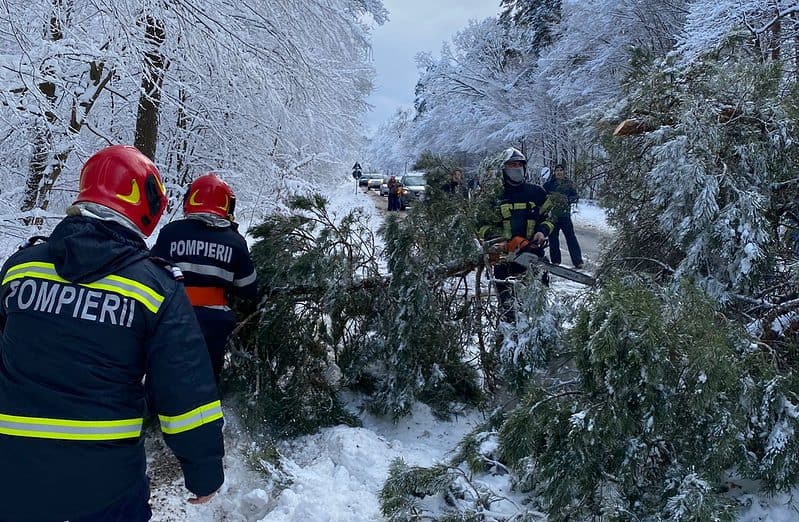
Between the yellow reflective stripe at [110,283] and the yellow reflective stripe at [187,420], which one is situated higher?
the yellow reflective stripe at [110,283]

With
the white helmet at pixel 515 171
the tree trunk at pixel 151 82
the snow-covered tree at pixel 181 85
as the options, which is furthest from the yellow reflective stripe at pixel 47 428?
the white helmet at pixel 515 171

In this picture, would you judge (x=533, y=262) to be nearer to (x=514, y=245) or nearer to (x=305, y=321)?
(x=514, y=245)

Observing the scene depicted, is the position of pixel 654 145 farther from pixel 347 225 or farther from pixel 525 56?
pixel 525 56

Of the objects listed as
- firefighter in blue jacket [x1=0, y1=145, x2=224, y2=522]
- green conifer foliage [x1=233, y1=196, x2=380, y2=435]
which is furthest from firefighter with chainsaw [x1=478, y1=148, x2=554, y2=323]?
firefighter in blue jacket [x1=0, y1=145, x2=224, y2=522]

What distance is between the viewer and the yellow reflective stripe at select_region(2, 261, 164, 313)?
1.60 metres

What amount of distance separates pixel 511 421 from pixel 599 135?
2255mm

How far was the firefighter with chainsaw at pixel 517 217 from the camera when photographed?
4.16m

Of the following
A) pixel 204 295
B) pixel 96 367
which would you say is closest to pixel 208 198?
pixel 204 295

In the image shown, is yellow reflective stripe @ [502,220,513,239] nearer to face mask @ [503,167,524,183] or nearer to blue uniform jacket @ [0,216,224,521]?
face mask @ [503,167,524,183]

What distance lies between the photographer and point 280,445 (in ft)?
11.4

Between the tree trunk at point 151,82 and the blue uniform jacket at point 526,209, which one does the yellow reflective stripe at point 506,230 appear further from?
the tree trunk at point 151,82

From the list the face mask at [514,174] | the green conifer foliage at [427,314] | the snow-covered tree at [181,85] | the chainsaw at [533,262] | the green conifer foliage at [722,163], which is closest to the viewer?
the green conifer foliage at [722,163]

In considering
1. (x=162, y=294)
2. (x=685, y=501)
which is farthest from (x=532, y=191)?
(x=162, y=294)

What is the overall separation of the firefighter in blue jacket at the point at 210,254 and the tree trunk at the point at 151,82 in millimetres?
841
